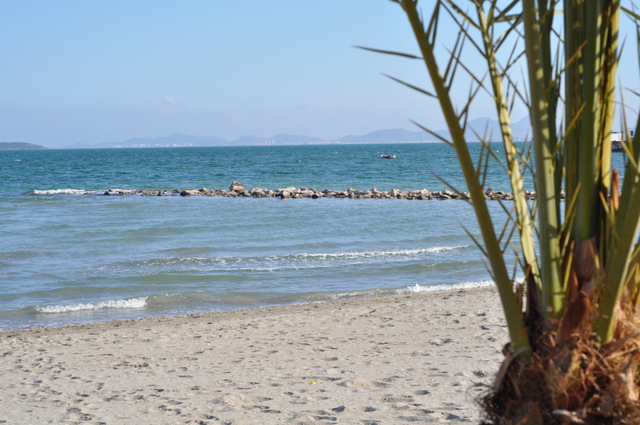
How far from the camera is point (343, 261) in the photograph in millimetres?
13062

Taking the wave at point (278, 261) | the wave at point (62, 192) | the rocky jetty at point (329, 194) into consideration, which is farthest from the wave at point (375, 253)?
the wave at point (62, 192)

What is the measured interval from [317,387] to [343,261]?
785 centimetres

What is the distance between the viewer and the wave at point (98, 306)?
9.80 metres

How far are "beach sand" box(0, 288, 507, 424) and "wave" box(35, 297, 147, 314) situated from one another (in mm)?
1137

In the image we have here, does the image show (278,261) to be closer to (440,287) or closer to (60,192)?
(440,287)

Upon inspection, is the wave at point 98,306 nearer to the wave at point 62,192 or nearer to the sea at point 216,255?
the sea at point 216,255

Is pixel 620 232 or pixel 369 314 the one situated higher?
pixel 620 232

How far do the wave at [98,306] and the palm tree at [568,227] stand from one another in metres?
8.87

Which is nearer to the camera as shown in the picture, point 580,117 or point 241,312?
point 580,117

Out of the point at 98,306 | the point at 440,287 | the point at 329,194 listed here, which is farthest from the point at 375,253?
the point at 329,194

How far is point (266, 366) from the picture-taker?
241 inches

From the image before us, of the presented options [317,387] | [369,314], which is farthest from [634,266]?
[369,314]

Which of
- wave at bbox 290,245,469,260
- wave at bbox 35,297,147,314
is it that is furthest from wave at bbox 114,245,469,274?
wave at bbox 35,297,147,314

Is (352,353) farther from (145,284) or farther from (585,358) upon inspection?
(145,284)
